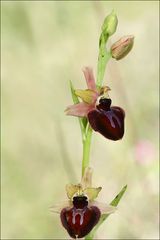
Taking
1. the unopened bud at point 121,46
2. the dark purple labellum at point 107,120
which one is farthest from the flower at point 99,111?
the unopened bud at point 121,46

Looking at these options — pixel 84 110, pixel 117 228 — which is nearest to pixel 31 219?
pixel 117 228

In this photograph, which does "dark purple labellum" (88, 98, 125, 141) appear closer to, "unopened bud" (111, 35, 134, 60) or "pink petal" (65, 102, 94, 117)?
"pink petal" (65, 102, 94, 117)

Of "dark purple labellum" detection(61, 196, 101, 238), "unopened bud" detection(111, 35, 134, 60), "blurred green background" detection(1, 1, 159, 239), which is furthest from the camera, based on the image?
"blurred green background" detection(1, 1, 159, 239)

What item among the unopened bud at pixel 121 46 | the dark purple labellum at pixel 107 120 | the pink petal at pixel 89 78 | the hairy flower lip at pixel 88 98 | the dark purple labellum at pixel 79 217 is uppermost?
the unopened bud at pixel 121 46

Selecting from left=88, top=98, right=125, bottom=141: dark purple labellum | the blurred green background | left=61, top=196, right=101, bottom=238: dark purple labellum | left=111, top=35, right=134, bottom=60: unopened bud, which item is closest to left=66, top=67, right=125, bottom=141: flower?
left=88, top=98, right=125, bottom=141: dark purple labellum

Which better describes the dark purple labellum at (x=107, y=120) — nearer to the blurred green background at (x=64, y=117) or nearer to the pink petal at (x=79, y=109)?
the pink petal at (x=79, y=109)

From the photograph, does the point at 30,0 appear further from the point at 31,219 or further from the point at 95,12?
the point at 31,219

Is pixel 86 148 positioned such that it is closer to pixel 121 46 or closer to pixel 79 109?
pixel 79 109
